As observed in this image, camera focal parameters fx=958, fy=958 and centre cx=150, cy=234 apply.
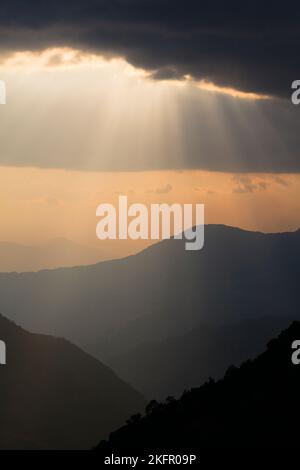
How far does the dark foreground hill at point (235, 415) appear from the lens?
3307 inches

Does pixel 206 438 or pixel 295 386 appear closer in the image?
pixel 206 438

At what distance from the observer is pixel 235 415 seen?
8925cm

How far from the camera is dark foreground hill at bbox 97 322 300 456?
276ft
